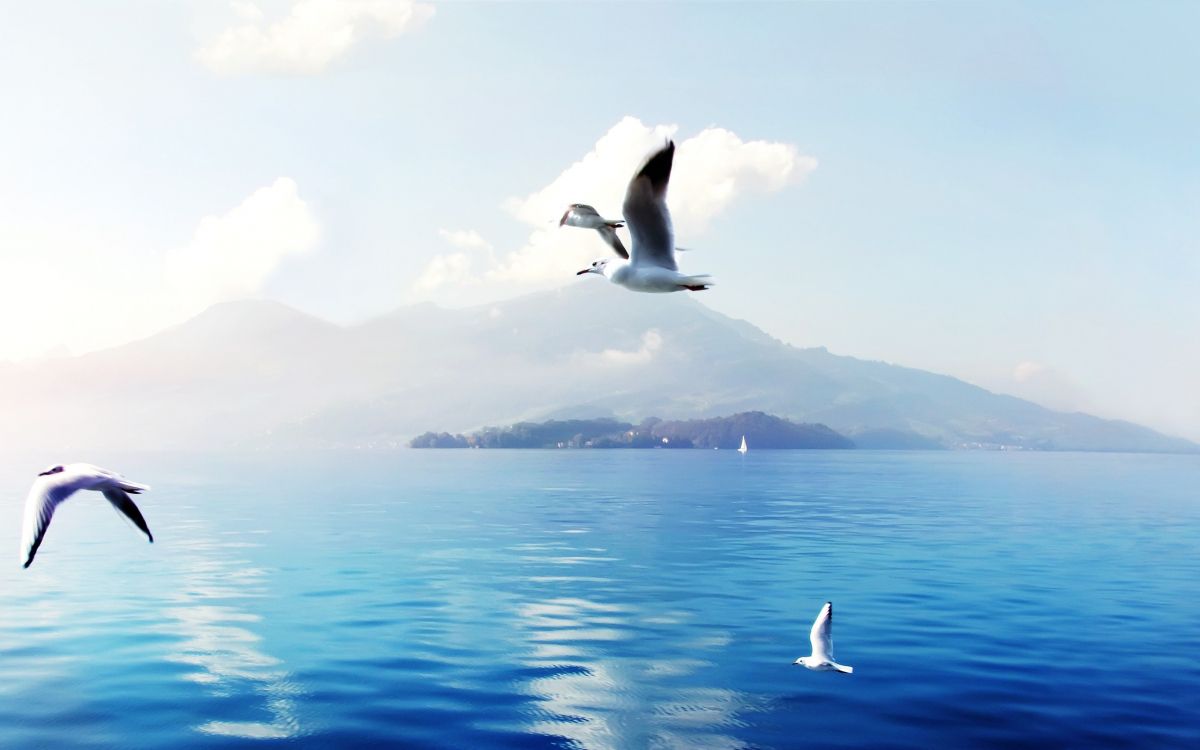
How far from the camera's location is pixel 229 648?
2536 cm

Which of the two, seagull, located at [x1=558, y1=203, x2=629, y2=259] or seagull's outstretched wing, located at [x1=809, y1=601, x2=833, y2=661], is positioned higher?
seagull, located at [x1=558, y1=203, x2=629, y2=259]

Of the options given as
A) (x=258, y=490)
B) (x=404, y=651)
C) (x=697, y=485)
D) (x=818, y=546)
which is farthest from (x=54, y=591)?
(x=697, y=485)

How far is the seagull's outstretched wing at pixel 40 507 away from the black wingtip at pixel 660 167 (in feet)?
29.7

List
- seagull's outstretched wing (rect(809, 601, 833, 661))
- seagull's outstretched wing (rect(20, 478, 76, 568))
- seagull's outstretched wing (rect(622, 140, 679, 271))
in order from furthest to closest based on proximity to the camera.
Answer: seagull's outstretched wing (rect(809, 601, 833, 661)) → seagull's outstretched wing (rect(622, 140, 679, 271)) → seagull's outstretched wing (rect(20, 478, 76, 568))

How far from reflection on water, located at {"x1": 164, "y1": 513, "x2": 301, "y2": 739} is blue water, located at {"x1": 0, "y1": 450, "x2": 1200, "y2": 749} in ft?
0.31

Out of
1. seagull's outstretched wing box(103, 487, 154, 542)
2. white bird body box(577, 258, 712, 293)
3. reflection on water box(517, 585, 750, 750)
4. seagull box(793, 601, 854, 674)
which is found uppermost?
white bird body box(577, 258, 712, 293)

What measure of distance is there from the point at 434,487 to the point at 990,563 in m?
65.5

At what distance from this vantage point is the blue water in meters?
19.3

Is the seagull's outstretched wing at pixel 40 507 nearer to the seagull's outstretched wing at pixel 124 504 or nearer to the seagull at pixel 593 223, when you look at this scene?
the seagull's outstretched wing at pixel 124 504

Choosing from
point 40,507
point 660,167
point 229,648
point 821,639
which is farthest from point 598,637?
point 660,167

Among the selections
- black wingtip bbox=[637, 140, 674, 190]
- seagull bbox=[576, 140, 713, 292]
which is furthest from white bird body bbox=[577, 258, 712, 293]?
black wingtip bbox=[637, 140, 674, 190]

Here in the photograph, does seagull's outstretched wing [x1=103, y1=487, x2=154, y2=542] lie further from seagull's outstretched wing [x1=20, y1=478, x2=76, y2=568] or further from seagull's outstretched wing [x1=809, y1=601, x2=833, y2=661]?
seagull's outstretched wing [x1=809, y1=601, x2=833, y2=661]

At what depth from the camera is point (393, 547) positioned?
151ft

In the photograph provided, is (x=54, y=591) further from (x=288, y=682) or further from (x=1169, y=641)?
(x=1169, y=641)
